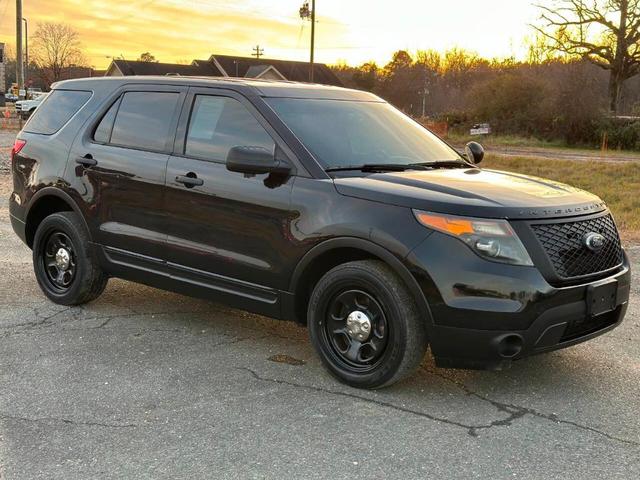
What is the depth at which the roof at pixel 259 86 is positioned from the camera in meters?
4.88

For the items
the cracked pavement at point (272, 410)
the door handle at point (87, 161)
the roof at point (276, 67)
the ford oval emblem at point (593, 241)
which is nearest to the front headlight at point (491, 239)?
the ford oval emblem at point (593, 241)

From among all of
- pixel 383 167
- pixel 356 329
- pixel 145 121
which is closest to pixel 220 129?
pixel 145 121

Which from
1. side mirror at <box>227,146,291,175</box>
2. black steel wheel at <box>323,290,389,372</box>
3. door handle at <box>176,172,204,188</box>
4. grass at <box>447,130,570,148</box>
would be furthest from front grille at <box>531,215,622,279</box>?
grass at <box>447,130,570,148</box>

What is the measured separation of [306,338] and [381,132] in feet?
5.14

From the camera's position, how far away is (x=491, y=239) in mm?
3762

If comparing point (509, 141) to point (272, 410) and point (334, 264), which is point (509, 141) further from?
point (272, 410)

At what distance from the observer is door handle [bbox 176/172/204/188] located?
15.7ft

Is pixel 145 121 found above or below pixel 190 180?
above

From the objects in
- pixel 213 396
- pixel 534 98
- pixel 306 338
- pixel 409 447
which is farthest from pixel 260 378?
pixel 534 98

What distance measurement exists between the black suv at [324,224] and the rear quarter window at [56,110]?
3cm

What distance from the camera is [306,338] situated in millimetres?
5172

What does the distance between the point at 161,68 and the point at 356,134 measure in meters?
58.4

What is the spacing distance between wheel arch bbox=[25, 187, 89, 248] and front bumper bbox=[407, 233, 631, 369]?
10.0ft

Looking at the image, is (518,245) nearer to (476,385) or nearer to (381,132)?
(476,385)
